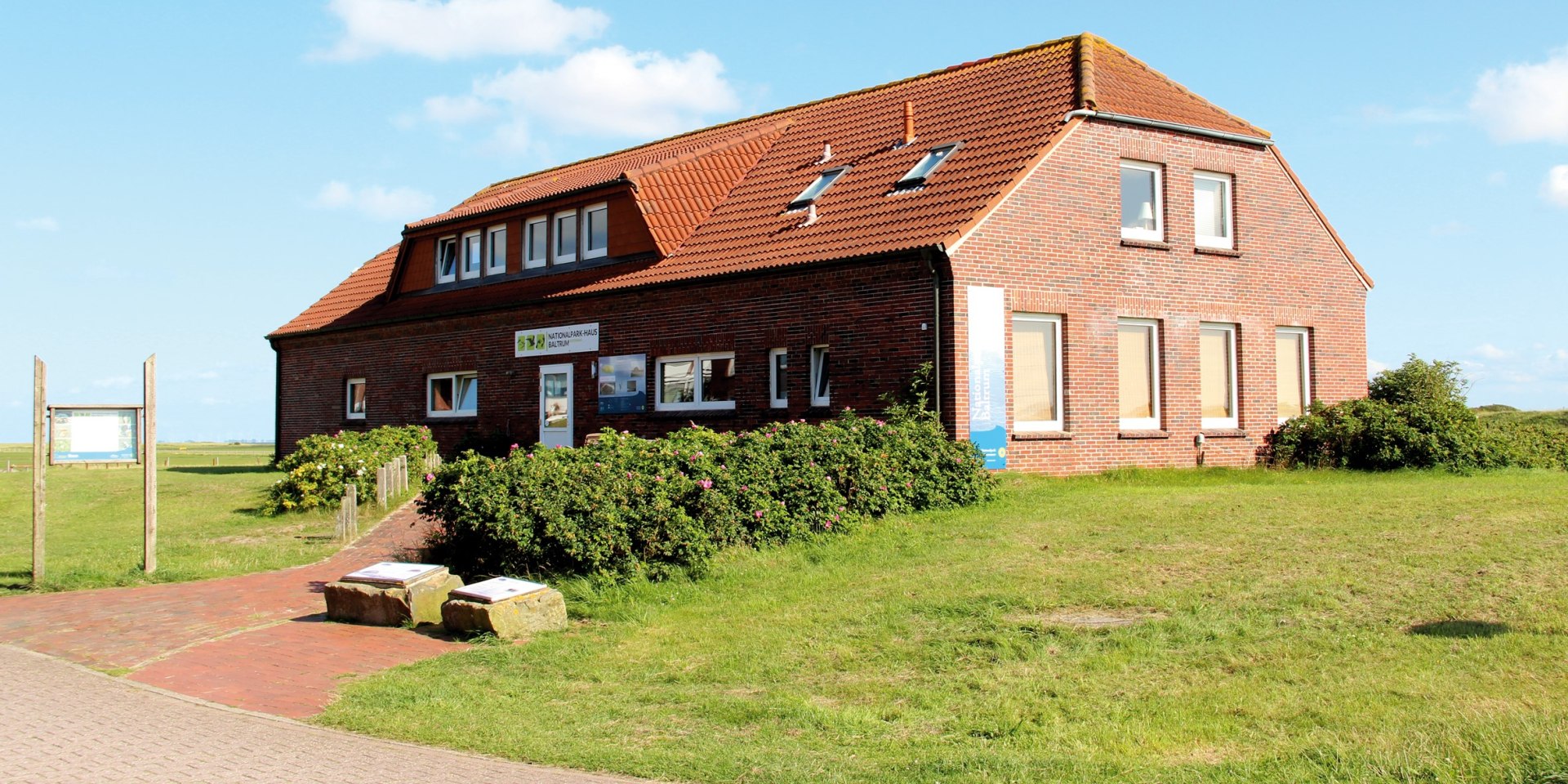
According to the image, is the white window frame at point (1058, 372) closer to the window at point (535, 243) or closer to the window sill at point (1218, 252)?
the window sill at point (1218, 252)

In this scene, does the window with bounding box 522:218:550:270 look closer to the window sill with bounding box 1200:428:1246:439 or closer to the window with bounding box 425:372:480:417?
the window with bounding box 425:372:480:417

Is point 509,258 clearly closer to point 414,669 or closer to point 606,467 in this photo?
point 606,467

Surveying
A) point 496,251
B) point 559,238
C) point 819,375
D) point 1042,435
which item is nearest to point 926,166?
point 819,375

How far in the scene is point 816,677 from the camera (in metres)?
8.17

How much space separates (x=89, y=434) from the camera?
47.3ft

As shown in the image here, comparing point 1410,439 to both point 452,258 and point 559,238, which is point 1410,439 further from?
point 452,258

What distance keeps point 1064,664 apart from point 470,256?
22.4 meters

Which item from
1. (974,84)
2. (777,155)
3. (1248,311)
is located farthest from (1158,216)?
(777,155)

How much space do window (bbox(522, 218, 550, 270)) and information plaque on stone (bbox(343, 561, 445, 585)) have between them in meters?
14.9

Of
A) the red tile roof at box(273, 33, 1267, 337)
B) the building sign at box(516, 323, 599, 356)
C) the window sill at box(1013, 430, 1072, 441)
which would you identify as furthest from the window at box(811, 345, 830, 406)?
the building sign at box(516, 323, 599, 356)

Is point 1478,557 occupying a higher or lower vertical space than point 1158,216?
lower

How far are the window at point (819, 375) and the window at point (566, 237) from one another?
7.63 m

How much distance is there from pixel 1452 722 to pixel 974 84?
1739 cm

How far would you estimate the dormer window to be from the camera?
64.3ft
